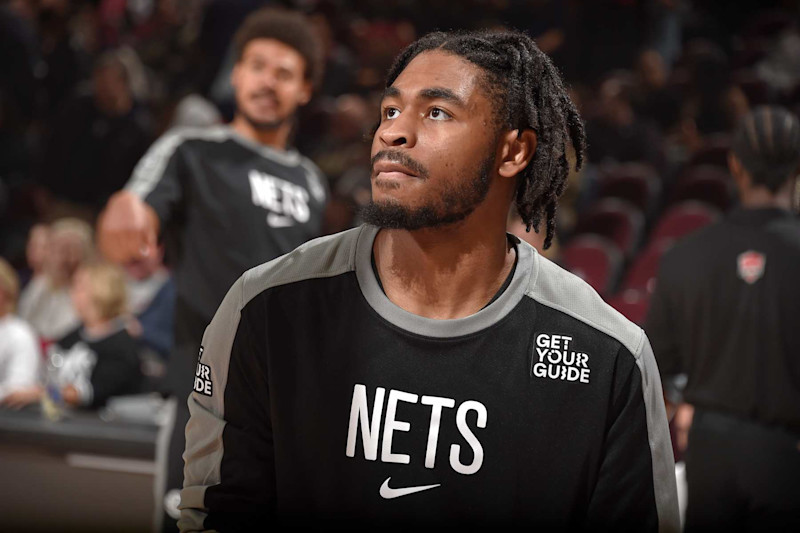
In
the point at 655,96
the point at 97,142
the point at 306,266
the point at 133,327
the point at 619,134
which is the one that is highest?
the point at 655,96

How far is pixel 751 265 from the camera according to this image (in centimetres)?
314

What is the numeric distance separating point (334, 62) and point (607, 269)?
3.94m

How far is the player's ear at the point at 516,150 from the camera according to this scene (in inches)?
71.9

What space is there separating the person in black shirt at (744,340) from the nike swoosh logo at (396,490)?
1.68 m

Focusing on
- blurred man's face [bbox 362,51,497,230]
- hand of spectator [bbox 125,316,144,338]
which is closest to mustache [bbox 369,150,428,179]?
blurred man's face [bbox 362,51,497,230]

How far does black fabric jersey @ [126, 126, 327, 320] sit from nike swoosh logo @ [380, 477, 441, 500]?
58.1 inches

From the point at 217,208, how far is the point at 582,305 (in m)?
1.63

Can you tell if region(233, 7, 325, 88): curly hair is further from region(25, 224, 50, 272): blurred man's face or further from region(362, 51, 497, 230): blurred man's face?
region(25, 224, 50, 272): blurred man's face

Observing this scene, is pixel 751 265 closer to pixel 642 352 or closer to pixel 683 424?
pixel 683 424

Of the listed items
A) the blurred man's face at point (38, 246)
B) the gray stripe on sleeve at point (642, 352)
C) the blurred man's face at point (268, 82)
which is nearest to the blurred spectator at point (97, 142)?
the blurred man's face at point (38, 246)

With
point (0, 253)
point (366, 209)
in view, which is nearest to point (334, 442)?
point (366, 209)

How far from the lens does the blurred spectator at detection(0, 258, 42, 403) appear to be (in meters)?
4.97

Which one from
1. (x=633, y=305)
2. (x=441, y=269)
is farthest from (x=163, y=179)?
(x=633, y=305)

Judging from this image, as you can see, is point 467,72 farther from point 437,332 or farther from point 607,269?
point 607,269
